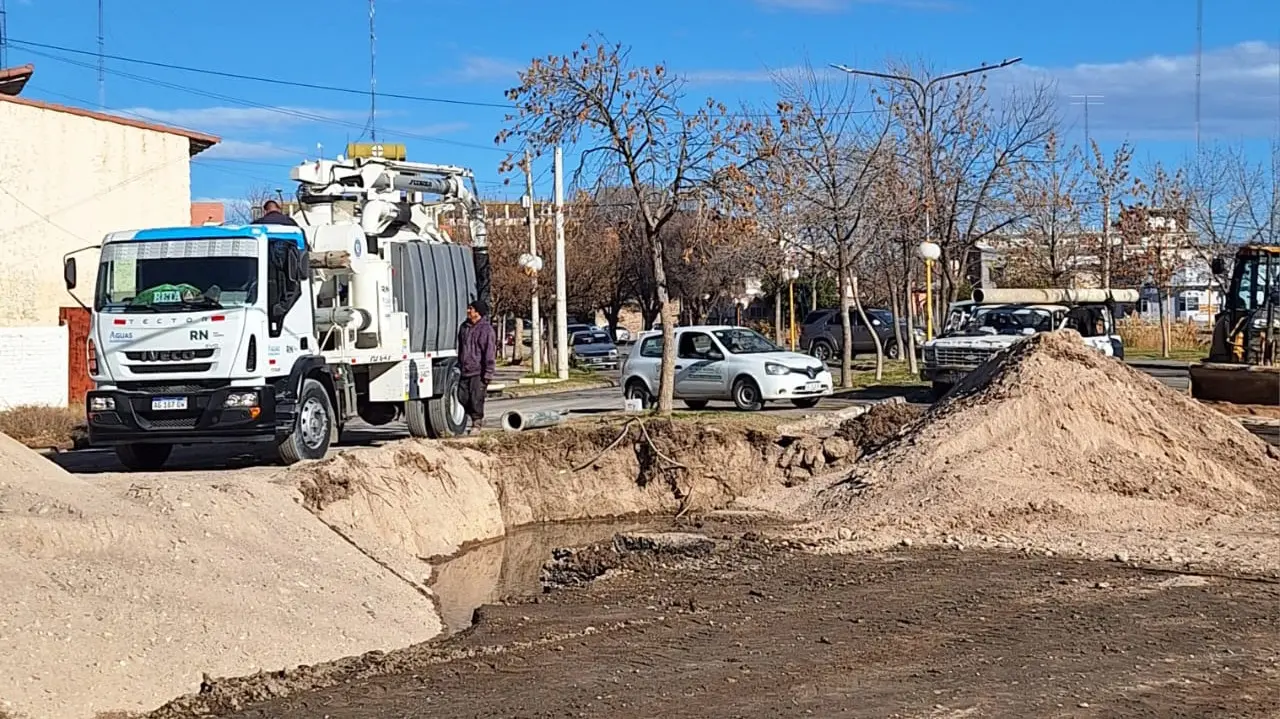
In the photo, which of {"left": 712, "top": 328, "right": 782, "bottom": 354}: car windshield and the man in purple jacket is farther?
{"left": 712, "top": 328, "right": 782, "bottom": 354}: car windshield

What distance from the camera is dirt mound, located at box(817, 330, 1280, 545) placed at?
1470cm

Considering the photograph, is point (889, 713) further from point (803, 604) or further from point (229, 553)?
point (229, 553)

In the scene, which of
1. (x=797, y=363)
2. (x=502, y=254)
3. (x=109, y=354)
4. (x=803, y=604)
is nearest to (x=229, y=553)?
(x=803, y=604)

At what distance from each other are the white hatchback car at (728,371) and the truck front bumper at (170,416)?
34.0 ft

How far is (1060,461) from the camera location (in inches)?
624

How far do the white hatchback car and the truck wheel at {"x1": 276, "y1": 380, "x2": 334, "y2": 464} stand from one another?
867 cm

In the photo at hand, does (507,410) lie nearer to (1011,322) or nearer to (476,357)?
(476,357)

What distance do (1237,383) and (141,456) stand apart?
17541 millimetres

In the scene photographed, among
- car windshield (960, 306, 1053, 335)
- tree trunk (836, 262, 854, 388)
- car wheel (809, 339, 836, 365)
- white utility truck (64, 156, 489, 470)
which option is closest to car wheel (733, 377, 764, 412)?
car windshield (960, 306, 1053, 335)

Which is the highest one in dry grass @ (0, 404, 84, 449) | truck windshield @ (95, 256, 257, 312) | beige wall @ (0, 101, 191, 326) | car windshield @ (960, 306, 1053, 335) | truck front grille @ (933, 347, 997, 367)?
beige wall @ (0, 101, 191, 326)

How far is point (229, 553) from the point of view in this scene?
1135 cm

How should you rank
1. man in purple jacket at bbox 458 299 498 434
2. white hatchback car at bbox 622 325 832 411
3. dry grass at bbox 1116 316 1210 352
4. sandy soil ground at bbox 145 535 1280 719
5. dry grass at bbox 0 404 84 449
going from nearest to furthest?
sandy soil ground at bbox 145 535 1280 719 → man in purple jacket at bbox 458 299 498 434 → dry grass at bbox 0 404 84 449 → white hatchback car at bbox 622 325 832 411 → dry grass at bbox 1116 316 1210 352

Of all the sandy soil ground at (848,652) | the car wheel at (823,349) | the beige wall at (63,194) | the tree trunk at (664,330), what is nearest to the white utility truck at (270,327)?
the tree trunk at (664,330)

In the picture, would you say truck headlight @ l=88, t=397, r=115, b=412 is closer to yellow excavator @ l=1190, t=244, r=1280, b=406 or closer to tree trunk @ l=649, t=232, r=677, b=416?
tree trunk @ l=649, t=232, r=677, b=416
